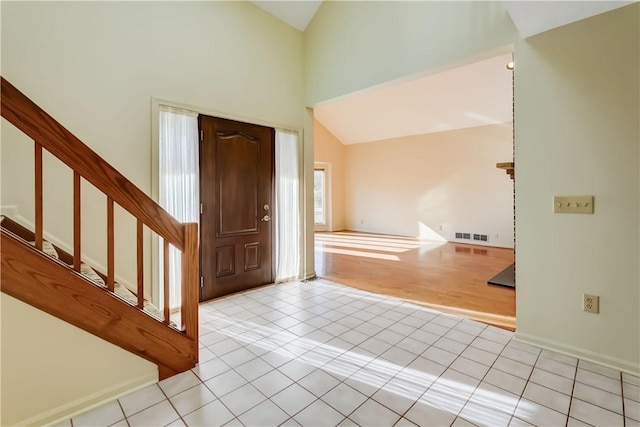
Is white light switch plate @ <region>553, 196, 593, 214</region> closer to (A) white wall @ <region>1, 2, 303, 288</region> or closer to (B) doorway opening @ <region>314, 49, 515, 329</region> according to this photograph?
(B) doorway opening @ <region>314, 49, 515, 329</region>

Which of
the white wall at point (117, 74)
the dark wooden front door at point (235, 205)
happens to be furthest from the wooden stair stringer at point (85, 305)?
the dark wooden front door at point (235, 205)

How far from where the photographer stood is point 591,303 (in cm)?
225

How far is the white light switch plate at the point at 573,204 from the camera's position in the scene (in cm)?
222

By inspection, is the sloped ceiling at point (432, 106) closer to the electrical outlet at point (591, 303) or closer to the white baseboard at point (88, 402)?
the electrical outlet at point (591, 303)

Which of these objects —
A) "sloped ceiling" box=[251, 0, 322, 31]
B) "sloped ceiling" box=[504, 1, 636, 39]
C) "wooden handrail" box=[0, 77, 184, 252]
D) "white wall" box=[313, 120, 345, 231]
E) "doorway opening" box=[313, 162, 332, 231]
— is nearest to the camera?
"wooden handrail" box=[0, 77, 184, 252]

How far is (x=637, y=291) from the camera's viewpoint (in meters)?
2.08

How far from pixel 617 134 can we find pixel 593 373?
1.67 m

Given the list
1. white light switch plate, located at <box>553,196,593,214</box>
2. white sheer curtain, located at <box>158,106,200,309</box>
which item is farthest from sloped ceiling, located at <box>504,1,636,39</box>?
white sheer curtain, located at <box>158,106,200,309</box>

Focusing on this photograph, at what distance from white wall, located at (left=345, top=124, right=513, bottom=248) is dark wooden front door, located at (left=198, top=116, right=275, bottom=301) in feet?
18.1

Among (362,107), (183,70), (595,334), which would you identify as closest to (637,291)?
(595,334)

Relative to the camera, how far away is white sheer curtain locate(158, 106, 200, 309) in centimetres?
309

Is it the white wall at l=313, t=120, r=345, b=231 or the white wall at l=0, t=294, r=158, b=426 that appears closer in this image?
Result: the white wall at l=0, t=294, r=158, b=426

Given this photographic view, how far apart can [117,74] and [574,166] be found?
3905 millimetres

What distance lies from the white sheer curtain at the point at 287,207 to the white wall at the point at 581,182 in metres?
2.68
